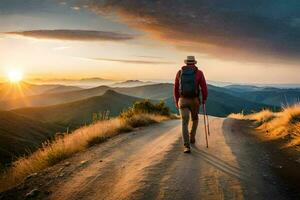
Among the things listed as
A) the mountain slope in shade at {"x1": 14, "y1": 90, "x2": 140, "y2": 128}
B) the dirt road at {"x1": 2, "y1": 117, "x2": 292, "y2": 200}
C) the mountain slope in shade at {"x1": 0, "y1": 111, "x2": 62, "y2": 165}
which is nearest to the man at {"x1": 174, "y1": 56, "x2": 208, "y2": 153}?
the dirt road at {"x1": 2, "y1": 117, "x2": 292, "y2": 200}

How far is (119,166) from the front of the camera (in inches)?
369

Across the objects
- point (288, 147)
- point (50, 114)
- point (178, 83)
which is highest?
point (178, 83)

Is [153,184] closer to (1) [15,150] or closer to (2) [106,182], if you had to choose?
(2) [106,182]

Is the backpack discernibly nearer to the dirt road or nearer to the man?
the man

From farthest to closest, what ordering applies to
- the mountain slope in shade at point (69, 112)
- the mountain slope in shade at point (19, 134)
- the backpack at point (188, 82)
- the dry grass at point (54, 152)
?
the mountain slope in shade at point (69, 112) < the mountain slope in shade at point (19, 134) < the backpack at point (188, 82) < the dry grass at point (54, 152)

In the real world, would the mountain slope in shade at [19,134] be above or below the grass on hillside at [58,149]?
below

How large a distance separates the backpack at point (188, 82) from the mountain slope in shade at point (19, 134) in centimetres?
6296

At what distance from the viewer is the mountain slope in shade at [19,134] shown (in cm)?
8012

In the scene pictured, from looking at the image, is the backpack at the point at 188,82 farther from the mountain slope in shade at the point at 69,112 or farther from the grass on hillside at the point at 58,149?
the mountain slope in shade at the point at 69,112

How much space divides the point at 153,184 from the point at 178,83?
4.69 m

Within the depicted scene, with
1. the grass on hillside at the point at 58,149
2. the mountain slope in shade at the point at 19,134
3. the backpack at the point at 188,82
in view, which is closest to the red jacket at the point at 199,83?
the backpack at the point at 188,82

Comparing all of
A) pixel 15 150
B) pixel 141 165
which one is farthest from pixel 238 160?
pixel 15 150

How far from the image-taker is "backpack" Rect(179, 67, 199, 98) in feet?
36.5

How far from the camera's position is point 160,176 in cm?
807
